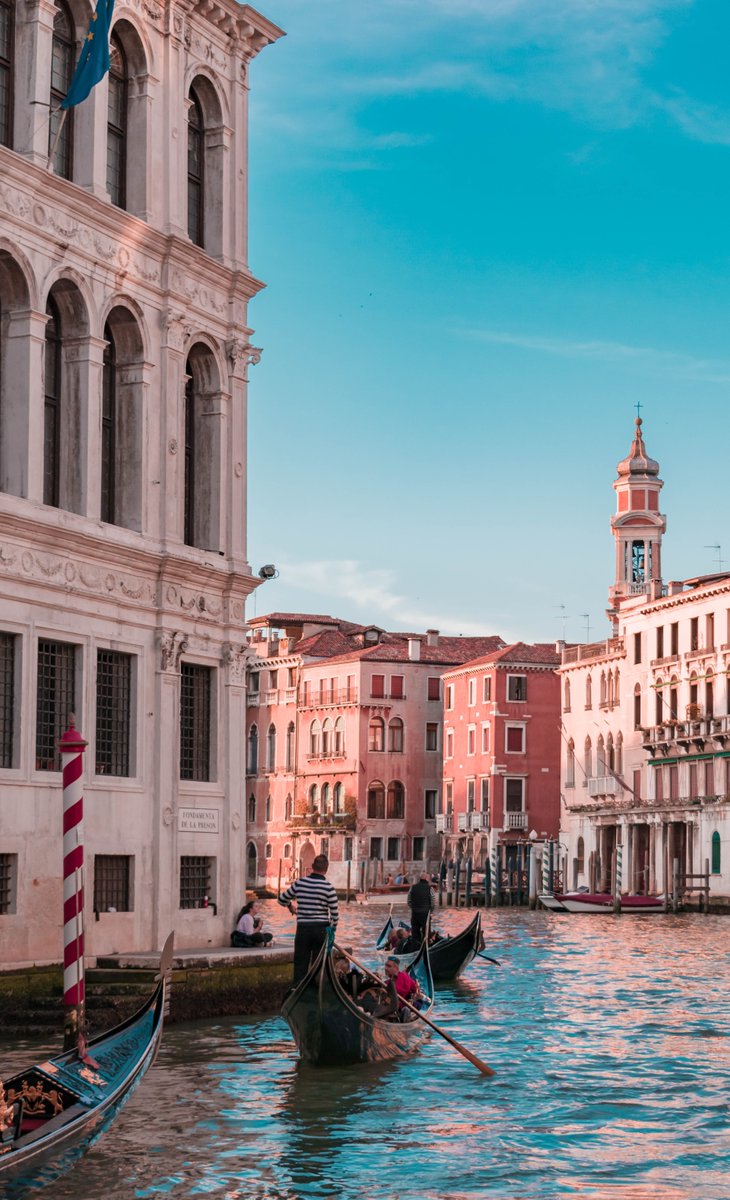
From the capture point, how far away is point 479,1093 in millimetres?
13547

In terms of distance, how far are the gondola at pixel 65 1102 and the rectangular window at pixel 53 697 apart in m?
6.46

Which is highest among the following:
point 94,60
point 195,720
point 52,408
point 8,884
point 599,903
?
point 94,60

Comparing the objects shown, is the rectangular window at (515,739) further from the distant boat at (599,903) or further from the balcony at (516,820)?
the distant boat at (599,903)

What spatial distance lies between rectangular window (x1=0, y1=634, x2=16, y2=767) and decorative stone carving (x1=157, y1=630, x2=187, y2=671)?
2.39 metres

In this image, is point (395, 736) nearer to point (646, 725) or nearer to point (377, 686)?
point (377, 686)

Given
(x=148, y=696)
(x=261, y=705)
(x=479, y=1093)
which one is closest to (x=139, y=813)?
(x=148, y=696)

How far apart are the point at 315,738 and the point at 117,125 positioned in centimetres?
5241

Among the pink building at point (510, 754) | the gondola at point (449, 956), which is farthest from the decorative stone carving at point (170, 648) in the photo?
the pink building at point (510, 754)

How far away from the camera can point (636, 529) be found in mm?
62625

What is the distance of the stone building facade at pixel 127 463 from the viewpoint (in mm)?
16703

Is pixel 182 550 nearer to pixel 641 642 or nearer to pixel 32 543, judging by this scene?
pixel 32 543

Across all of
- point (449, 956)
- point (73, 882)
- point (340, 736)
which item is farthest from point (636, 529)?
point (73, 882)

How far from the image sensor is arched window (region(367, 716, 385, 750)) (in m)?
68.1

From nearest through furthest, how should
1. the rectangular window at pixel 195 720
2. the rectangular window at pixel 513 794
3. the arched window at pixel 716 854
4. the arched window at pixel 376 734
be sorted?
1. the rectangular window at pixel 195 720
2. the arched window at pixel 716 854
3. the rectangular window at pixel 513 794
4. the arched window at pixel 376 734
